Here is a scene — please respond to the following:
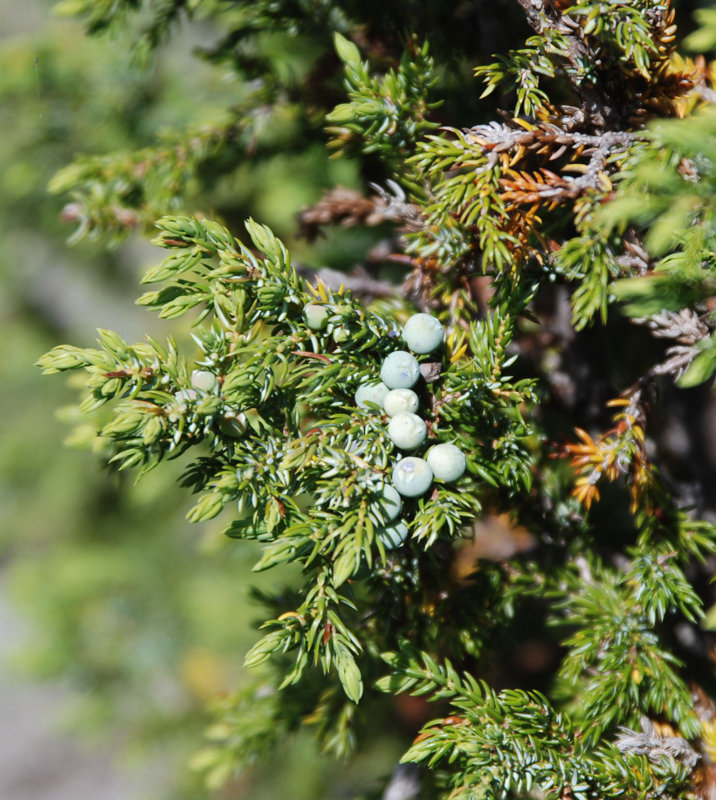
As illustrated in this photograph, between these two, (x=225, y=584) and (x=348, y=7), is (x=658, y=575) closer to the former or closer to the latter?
(x=348, y=7)

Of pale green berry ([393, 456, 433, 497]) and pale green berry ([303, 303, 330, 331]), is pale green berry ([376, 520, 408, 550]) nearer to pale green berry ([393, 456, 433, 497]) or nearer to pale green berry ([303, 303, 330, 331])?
pale green berry ([393, 456, 433, 497])

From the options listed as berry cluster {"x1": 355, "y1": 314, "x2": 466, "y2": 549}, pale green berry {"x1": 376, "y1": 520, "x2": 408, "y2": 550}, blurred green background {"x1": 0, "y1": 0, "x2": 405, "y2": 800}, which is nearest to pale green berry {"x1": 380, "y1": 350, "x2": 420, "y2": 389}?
berry cluster {"x1": 355, "y1": 314, "x2": 466, "y2": 549}

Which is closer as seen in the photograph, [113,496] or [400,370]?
[400,370]

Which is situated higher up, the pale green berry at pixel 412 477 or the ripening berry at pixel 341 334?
the ripening berry at pixel 341 334

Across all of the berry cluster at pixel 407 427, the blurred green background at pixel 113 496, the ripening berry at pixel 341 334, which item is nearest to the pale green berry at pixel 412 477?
the berry cluster at pixel 407 427

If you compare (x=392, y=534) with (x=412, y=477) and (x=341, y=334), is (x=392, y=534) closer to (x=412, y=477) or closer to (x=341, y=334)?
(x=412, y=477)

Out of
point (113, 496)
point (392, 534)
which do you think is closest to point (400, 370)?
point (392, 534)

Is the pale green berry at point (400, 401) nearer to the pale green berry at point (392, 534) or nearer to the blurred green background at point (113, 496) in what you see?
the pale green berry at point (392, 534)
